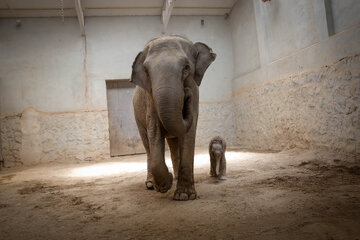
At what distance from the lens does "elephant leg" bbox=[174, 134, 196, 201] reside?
9.50ft

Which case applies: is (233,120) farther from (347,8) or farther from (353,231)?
(353,231)

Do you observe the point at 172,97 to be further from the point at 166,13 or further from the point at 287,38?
the point at 166,13

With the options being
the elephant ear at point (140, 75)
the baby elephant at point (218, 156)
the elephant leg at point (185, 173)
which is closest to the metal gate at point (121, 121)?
the baby elephant at point (218, 156)

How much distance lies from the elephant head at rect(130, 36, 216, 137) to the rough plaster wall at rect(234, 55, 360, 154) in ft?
9.88

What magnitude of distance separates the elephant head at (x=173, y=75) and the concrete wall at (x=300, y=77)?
9.90 ft

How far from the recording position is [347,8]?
473 cm

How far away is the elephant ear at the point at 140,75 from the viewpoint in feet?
10.2

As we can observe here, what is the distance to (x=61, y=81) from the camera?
881 centimetres

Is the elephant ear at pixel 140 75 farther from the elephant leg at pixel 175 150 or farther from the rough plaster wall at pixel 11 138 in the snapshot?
the rough plaster wall at pixel 11 138

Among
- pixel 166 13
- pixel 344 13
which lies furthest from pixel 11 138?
pixel 344 13

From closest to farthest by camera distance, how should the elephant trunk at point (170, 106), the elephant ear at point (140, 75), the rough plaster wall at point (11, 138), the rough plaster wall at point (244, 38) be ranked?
1. the elephant trunk at point (170, 106)
2. the elephant ear at point (140, 75)
3. the rough plaster wall at point (11, 138)
4. the rough plaster wall at point (244, 38)

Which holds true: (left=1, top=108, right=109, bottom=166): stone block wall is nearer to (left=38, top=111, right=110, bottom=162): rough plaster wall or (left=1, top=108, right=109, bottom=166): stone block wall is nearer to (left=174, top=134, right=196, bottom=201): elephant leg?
(left=38, top=111, right=110, bottom=162): rough plaster wall

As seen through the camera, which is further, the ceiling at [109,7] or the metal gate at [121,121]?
the metal gate at [121,121]

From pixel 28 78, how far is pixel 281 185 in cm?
855
